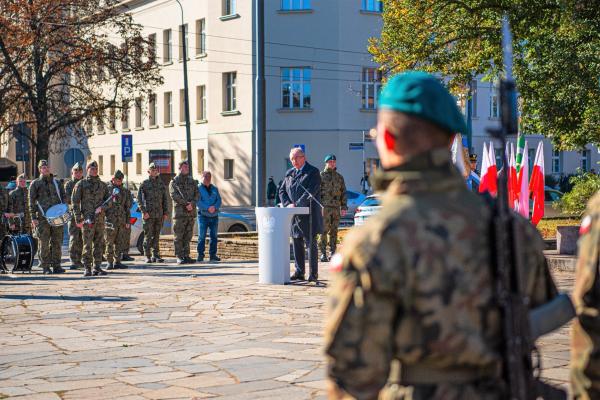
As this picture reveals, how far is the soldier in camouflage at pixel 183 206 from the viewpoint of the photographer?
2155 cm

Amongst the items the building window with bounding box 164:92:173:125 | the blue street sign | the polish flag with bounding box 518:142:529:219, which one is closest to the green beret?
the polish flag with bounding box 518:142:529:219

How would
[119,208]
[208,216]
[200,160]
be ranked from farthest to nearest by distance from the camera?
1. [200,160]
2. [208,216]
3. [119,208]

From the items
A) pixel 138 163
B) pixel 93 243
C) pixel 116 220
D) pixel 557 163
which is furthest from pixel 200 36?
pixel 93 243

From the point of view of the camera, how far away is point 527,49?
24797mm

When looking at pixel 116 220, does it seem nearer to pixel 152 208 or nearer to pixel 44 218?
pixel 152 208

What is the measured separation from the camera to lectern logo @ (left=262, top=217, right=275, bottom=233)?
50.9 ft

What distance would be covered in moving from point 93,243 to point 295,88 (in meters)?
31.0

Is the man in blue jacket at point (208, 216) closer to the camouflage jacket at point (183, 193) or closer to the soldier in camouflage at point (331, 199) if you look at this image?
the camouflage jacket at point (183, 193)

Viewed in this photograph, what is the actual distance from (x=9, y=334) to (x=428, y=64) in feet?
56.4

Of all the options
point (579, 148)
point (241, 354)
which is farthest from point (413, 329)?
point (579, 148)

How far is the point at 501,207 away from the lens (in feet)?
10.3

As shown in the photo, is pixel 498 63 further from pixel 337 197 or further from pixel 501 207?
pixel 501 207

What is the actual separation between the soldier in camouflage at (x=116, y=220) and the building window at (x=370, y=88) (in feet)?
95.2

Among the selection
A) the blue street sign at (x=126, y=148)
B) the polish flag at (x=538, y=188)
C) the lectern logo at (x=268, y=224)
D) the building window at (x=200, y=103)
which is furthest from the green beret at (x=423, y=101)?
the building window at (x=200, y=103)
